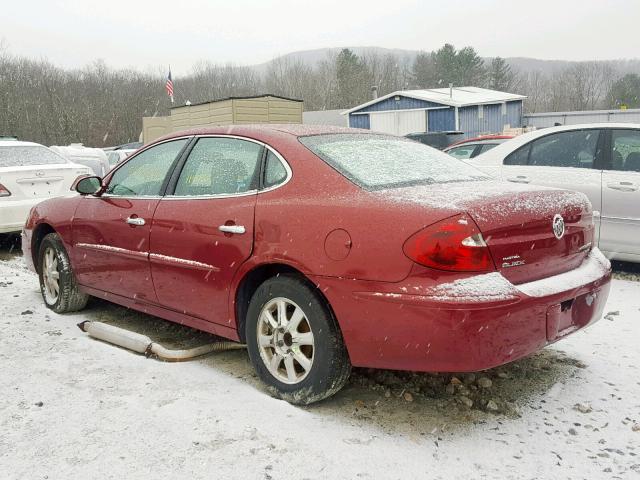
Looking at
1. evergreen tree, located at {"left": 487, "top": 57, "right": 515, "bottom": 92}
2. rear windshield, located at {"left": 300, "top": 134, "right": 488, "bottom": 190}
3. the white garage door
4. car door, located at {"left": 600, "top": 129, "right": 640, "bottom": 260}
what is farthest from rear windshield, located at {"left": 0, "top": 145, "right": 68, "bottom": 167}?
evergreen tree, located at {"left": 487, "top": 57, "right": 515, "bottom": 92}

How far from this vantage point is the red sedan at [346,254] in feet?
9.25

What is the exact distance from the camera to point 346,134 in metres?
3.92

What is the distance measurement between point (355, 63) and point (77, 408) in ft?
259

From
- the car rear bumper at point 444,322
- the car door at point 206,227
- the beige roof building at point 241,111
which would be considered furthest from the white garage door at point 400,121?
the car rear bumper at point 444,322

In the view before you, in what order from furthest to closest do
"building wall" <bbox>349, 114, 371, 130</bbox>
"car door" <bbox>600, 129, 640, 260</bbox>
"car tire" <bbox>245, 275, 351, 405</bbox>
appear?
1. "building wall" <bbox>349, 114, 371, 130</bbox>
2. "car door" <bbox>600, 129, 640, 260</bbox>
3. "car tire" <bbox>245, 275, 351, 405</bbox>

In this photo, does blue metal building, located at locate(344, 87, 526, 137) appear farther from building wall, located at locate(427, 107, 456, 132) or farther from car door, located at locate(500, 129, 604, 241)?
car door, located at locate(500, 129, 604, 241)

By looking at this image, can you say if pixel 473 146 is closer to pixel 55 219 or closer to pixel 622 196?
pixel 622 196

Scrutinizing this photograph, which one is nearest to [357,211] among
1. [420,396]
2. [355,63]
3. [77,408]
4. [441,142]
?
[420,396]

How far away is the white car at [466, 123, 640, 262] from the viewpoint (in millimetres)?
5980

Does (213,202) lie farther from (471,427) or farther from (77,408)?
(471,427)

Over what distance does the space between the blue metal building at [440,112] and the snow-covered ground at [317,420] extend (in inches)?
1108

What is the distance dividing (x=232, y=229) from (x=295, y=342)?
73 centimetres

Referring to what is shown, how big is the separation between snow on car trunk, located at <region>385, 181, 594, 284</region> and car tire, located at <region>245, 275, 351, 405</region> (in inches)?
Answer: 27.1

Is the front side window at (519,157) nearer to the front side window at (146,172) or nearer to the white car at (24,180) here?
the front side window at (146,172)
